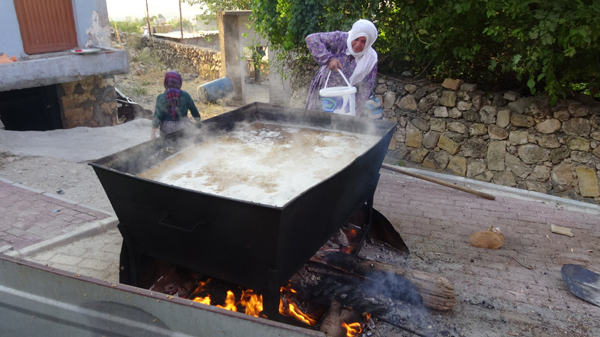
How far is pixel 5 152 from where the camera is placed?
18.7ft

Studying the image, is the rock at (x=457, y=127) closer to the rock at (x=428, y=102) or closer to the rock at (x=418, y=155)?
the rock at (x=428, y=102)

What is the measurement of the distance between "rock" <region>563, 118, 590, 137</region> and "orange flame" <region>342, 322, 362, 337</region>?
4464mm

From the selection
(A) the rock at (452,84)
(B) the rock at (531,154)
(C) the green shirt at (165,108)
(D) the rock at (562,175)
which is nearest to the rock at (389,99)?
(A) the rock at (452,84)

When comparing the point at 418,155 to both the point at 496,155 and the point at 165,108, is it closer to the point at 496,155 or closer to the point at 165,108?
the point at 496,155

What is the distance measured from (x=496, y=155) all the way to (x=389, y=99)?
1.94 m

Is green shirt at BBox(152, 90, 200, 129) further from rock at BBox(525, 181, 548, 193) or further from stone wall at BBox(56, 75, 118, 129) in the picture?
rock at BBox(525, 181, 548, 193)

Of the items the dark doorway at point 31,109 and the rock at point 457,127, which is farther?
the dark doorway at point 31,109

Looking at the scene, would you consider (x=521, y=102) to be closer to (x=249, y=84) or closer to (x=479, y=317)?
(x=479, y=317)

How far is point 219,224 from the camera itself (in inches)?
84.4

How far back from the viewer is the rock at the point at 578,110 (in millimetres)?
5242

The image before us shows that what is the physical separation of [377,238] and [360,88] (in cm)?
187

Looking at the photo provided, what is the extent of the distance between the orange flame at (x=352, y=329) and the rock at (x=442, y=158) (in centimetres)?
454

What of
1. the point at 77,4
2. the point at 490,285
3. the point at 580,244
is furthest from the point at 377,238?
the point at 77,4

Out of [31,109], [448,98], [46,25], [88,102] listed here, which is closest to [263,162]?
[448,98]
